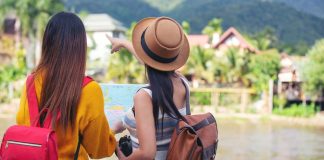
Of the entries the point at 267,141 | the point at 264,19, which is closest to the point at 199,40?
the point at 267,141

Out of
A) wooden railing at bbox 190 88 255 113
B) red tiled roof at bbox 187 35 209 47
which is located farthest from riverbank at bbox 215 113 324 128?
red tiled roof at bbox 187 35 209 47

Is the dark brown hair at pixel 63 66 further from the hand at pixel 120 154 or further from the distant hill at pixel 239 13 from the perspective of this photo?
the distant hill at pixel 239 13

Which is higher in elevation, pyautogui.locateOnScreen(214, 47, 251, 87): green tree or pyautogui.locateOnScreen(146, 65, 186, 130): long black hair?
pyautogui.locateOnScreen(214, 47, 251, 87): green tree

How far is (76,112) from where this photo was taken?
4.84 ft

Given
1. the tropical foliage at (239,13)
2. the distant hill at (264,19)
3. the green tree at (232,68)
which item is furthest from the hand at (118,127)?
the distant hill at (264,19)

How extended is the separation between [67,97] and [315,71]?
18888mm

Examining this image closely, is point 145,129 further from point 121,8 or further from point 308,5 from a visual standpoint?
point 308,5

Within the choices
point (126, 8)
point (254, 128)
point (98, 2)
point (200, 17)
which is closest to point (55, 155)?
point (254, 128)

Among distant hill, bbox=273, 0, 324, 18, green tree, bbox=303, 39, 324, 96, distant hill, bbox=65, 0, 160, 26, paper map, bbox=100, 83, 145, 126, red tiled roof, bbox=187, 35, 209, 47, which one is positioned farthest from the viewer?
distant hill, bbox=273, 0, 324, 18

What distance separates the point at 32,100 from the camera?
150 cm

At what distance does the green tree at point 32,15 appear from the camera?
27094mm

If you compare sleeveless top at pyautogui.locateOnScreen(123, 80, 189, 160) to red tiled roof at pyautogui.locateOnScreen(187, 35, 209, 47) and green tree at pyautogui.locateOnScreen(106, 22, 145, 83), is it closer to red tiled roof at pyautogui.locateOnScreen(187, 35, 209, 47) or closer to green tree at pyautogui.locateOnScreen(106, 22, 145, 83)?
green tree at pyautogui.locateOnScreen(106, 22, 145, 83)

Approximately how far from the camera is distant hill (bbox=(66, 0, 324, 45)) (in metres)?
63.4

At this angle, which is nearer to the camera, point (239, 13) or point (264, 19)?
point (239, 13)
